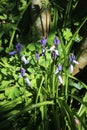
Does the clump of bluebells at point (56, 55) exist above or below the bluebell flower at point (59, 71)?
above

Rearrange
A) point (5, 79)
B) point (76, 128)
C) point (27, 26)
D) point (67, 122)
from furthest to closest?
point (27, 26), point (5, 79), point (67, 122), point (76, 128)

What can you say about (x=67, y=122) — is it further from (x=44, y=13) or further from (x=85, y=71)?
(x=44, y=13)

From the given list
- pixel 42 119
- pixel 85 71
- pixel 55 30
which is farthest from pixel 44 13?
pixel 42 119

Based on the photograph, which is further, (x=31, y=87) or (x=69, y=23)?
(x=69, y=23)

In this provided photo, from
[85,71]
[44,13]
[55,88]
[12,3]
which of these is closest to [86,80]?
[85,71]

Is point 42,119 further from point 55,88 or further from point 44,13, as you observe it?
point 44,13

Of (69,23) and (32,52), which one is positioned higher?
(69,23)

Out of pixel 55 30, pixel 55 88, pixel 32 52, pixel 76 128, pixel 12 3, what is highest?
pixel 12 3

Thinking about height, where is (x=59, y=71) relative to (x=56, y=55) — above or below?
below

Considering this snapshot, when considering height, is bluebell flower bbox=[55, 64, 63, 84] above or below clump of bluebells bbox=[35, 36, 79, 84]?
below

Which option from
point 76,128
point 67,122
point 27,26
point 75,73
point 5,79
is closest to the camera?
point 76,128
